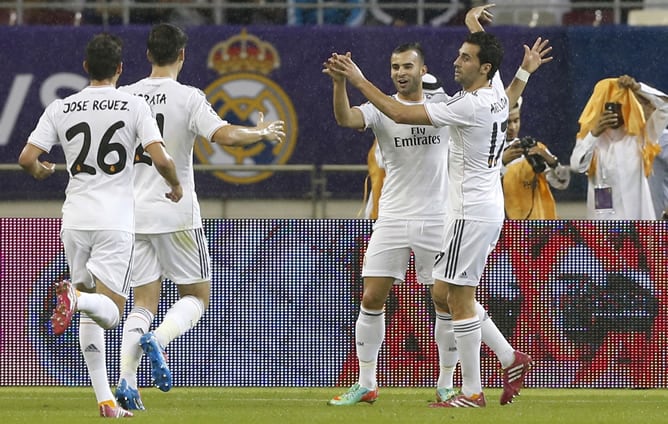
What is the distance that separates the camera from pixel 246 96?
18.7 meters

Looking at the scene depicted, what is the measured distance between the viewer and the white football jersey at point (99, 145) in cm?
838

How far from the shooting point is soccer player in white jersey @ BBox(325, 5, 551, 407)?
9062mm

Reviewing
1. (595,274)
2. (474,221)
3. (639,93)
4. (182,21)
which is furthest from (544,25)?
(474,221)

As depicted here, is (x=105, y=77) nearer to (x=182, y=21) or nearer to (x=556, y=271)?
(x=556, y=271)

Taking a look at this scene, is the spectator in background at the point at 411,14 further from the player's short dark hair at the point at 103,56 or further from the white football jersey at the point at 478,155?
the player's short dark hair at the point at 103,56

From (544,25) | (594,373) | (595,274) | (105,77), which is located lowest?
(594,373)

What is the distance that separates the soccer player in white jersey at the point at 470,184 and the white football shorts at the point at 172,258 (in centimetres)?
129

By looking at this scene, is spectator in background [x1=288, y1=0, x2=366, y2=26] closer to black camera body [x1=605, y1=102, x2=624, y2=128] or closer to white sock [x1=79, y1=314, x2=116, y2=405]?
black camera body [x1=605, y1=102, x2=624, y2=128]

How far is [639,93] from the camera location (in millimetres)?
12289

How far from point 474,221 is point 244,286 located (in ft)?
7.36

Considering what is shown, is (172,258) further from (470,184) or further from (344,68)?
(470,184)

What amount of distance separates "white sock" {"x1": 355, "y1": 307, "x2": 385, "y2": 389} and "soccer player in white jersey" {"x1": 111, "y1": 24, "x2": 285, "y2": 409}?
1086 millimetres

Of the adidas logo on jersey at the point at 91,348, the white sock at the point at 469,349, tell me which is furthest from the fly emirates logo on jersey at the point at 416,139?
the adidas logo on jersey at the point at 91,348

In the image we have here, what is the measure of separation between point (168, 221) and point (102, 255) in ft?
2.25
